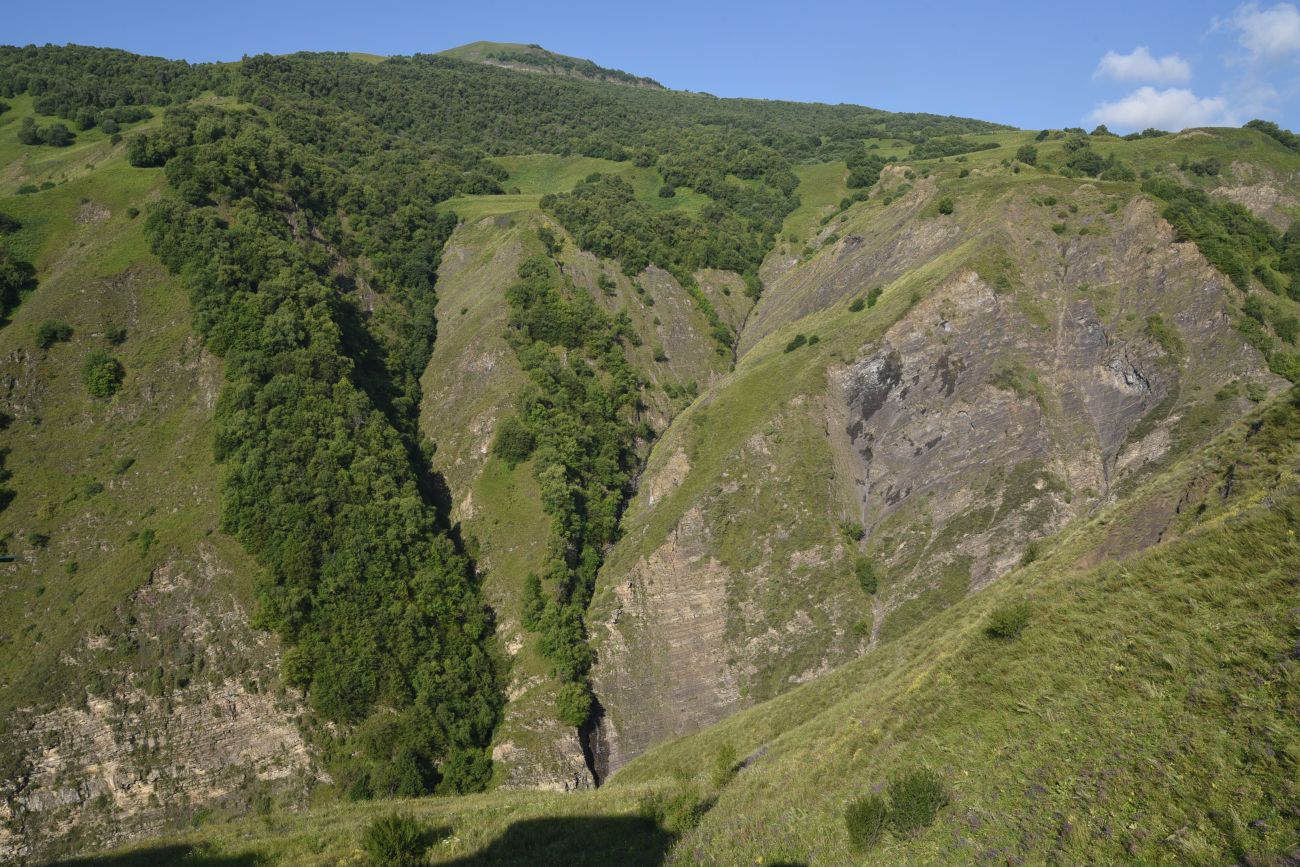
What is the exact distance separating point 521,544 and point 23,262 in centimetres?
6001

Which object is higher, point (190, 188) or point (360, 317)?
point (190, 188)

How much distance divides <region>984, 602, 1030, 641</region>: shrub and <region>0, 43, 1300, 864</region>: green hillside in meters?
0.16

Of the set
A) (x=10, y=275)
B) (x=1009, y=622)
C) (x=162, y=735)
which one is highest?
(x=10, y=275)

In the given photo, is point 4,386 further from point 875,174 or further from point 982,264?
point 875,174

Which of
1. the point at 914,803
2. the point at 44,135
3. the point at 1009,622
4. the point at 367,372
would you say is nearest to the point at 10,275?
the point at 367,372

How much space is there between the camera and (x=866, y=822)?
15.1 m

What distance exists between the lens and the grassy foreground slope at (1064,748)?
1170 cm

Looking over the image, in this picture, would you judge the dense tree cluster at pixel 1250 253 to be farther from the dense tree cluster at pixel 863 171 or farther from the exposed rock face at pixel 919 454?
the dense tree cluster at pixel 863 171

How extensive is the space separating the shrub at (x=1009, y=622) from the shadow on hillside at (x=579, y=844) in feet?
38.8

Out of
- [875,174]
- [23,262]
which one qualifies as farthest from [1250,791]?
[875,174]

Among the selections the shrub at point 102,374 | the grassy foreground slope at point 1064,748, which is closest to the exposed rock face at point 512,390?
the grassy foreground slope at point 1064,748

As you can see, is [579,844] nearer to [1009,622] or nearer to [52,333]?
[1009,622]

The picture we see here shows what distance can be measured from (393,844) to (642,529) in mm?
51118

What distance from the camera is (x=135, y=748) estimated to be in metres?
45.2
